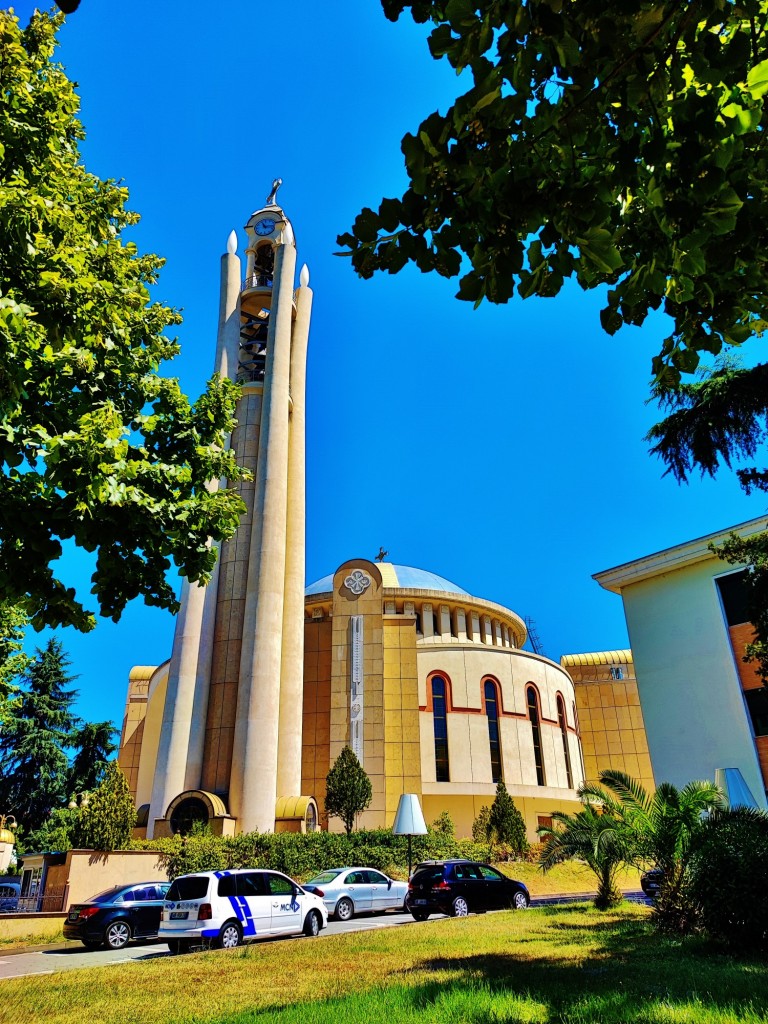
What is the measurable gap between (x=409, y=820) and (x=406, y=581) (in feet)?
108

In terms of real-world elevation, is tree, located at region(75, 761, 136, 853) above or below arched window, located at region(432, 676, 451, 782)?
below

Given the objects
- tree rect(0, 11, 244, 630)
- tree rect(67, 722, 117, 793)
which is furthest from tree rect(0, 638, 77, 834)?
tree rect(0, 11, 244, 630)

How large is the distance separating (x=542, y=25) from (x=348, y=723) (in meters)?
35.2

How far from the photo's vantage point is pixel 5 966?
12734 mm

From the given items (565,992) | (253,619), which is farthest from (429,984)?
(253,619)

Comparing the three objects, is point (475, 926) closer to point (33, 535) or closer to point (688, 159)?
point (33, 535)

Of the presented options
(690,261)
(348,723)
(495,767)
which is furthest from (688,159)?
(495,767)

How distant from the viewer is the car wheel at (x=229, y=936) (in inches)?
513

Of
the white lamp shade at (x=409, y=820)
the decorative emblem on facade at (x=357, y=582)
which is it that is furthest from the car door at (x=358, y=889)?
the decorative emblem on facade at (x=357, y=582)

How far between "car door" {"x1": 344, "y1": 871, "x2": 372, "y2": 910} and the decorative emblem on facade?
19.7 metres

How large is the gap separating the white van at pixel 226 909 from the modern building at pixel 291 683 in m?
14.2

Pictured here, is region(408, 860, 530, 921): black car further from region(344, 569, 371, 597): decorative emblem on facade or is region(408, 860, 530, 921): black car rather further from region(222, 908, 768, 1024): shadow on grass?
region(344, 569, 371, 597): decorative emblem on facade

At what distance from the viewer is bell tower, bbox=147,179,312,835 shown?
29766 mm

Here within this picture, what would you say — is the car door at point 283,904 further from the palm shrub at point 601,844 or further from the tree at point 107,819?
the tree at point 107,819
